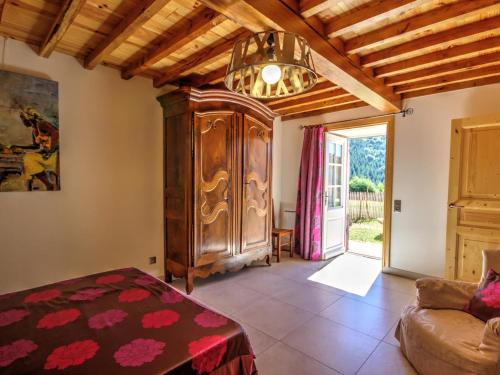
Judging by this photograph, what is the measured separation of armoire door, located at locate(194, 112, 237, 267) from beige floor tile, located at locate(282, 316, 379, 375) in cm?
133

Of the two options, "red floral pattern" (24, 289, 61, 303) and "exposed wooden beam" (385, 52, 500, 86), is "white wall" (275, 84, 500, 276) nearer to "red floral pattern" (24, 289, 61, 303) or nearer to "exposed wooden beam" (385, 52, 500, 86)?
"exposed wooden beam" (385, 52, 500, 86)

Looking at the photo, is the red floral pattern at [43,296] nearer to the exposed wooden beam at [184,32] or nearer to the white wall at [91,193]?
the white wall at [91,193]

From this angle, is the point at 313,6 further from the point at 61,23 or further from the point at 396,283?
the point at 396,283

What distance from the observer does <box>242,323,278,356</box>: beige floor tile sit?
2090 millimetres

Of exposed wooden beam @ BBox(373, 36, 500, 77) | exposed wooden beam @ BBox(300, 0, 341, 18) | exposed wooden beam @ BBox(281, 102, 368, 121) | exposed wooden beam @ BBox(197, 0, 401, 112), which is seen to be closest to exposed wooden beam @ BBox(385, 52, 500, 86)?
exposed wooden beam @ BBox(197, 0, 401, 112)

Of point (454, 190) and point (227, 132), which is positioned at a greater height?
point (227, 132)

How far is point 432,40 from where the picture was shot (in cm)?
225

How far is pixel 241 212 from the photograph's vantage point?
11.6 ft

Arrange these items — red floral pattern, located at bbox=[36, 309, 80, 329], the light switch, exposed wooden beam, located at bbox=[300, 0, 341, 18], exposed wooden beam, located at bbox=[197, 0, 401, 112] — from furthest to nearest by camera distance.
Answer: the light switch → exposed wooden beam, located at bbox=[300, 0, 341, 18] → exposed wooden beam, located at bbox=[197, 0, 401, 112] → red floral pattern, located at bbox=[36, 309, 80, 329]

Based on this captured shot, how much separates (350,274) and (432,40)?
2.83 metres

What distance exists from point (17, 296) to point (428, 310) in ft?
8.78

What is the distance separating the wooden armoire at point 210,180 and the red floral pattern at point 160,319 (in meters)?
1.62

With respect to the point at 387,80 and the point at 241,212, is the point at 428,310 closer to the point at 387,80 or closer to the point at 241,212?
the point at 241,212

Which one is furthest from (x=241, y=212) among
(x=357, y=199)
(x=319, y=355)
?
(x=357, y=199)
